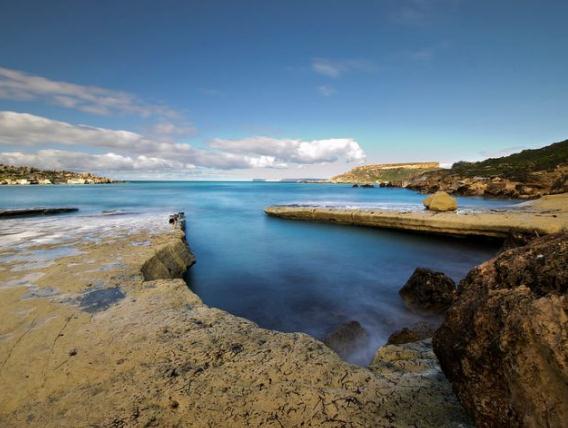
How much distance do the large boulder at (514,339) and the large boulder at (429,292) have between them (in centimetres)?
685

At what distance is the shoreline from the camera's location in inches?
671

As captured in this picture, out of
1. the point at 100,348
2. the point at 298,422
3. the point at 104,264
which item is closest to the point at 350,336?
the point at 298,422

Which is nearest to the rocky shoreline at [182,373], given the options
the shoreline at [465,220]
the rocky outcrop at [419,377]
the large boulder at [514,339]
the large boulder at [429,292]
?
the rocky outcrop at [419,377]

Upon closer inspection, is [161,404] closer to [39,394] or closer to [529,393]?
[39,394]

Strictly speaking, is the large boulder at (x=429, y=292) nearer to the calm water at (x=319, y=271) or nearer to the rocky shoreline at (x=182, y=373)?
the calm water at (x=319, y=271)

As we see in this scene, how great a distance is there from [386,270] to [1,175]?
189935 mm

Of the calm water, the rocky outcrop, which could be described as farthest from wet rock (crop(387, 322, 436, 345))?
the rocky outcrop

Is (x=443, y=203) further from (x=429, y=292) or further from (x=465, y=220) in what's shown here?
(x=429, y=292)

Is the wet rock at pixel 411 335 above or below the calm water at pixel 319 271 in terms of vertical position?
above

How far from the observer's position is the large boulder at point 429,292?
29.3ft

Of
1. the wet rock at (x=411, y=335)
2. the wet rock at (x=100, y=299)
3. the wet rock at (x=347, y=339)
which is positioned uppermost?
the wet rock at (x=100, y=299)

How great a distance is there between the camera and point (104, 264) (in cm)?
894

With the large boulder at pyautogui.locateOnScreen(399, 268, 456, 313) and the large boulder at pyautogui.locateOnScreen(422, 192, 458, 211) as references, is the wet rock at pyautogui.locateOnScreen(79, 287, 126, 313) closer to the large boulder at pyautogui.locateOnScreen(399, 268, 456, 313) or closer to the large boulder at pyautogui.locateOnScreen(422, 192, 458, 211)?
the large boulder at pyautogui.locateOnScreen(399, 268, 456, 313)

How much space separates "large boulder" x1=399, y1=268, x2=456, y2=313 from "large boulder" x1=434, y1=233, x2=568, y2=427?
22.5ft
